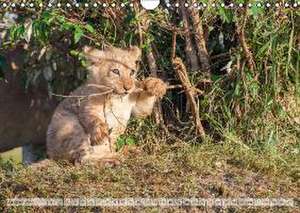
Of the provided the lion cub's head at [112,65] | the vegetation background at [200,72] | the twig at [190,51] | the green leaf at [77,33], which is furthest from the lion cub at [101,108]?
the twig at [190,51]

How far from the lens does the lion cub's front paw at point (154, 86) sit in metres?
6.47

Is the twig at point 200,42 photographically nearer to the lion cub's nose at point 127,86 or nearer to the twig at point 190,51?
the twig at point 190,51

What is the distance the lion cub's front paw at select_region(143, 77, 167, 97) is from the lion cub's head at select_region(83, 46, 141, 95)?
0.41ft

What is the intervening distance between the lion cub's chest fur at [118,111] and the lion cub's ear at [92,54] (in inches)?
14.1

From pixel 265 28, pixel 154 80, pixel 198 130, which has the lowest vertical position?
pixel 198 130

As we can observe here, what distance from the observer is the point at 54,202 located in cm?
550

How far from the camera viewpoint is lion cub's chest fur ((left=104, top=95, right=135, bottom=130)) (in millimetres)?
6484

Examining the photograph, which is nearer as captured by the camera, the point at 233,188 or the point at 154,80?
the point at 233,188

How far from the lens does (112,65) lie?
6.44 metres

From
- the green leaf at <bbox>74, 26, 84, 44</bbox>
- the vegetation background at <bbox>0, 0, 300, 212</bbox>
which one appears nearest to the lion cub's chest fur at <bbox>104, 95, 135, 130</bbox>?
the vegetation background at <bbox>0, 0, 300, 212</bbox>

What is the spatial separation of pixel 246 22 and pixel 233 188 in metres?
1.75

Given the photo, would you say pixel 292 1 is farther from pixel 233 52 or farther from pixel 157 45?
pixel 157 45

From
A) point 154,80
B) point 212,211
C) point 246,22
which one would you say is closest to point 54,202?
point 212,211

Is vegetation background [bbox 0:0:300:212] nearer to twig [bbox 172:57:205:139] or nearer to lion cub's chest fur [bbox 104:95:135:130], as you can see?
twig [bbox 172:57:205:139]
